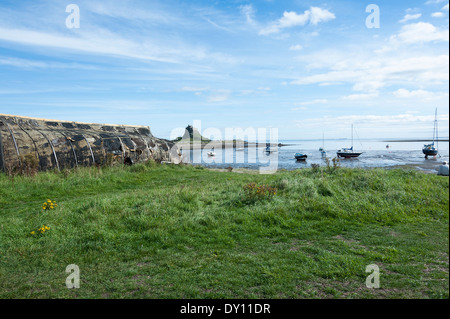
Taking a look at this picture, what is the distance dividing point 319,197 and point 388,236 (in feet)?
9.88

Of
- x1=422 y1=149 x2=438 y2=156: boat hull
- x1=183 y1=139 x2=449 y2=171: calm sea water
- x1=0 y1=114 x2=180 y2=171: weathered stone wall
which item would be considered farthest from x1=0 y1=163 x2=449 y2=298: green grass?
x1=422 y1=149 x2=438 y2=156: boat hull

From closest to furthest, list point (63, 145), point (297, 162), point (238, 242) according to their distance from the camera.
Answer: point (238, 242) < point (63, 145) < point (297, 162)

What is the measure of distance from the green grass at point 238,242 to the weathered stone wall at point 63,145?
409 cm

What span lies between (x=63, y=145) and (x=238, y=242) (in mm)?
14866

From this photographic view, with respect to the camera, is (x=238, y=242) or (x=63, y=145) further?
(x=63, y=145)

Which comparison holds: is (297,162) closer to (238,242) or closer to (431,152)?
(431,152)

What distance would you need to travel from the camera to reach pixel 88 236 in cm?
698

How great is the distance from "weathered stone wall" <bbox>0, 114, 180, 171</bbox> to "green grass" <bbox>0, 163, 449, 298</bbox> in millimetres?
4090

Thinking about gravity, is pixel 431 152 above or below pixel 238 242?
above

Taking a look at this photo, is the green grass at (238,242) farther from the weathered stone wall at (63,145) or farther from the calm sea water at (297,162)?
the calm sea water at (297,162)

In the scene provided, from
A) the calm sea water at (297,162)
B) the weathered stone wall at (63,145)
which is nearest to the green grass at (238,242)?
the weathered stone wall at (63,145)

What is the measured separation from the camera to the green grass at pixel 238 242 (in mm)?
4734

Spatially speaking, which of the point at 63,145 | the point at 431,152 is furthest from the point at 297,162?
the point at 63,145

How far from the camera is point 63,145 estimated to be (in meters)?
17.4
